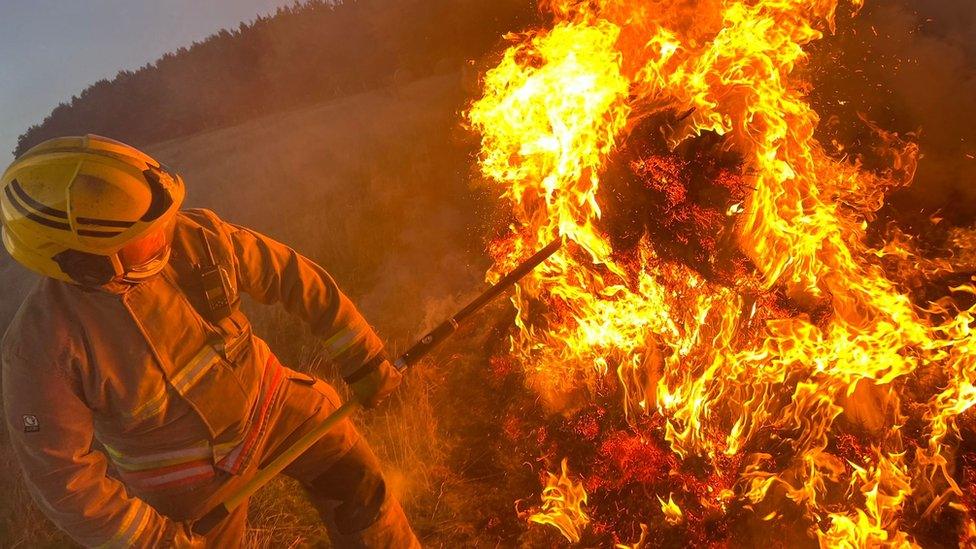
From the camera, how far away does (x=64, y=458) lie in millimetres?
2461

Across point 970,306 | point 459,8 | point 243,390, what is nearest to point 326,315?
point 243,390

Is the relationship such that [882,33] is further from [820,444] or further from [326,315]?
[326,315]

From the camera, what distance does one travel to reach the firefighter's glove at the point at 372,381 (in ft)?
10.5

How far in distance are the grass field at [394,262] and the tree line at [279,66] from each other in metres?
1.06

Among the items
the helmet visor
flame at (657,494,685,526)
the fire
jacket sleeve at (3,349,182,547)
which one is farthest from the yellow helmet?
flame at (657,494,685,526)

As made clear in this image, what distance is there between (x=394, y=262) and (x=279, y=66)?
9.87m

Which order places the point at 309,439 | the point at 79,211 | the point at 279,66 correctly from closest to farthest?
the point at 79,211
the point at 309,439
the point at 279,66

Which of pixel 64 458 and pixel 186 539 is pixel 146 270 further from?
pixel 186 539

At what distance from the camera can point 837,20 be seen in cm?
457

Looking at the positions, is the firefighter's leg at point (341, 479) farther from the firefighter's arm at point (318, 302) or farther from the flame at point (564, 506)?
the flame at point (564, 506)

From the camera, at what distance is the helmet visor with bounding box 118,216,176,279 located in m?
2.57

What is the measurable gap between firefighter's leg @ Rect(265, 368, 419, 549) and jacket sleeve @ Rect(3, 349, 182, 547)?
2.59 ft

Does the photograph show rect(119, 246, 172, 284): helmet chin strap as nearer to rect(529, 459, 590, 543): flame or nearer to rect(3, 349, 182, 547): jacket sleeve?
rect(3, 349, 182, 547): jacket sleeve

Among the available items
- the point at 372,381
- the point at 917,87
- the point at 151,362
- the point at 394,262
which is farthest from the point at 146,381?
the point at 917,87
